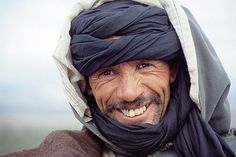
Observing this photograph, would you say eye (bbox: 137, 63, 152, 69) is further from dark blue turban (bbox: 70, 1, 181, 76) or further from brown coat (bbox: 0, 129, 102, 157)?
brown coat (bbox: 0, 129, 102, 157)

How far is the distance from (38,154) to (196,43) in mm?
639

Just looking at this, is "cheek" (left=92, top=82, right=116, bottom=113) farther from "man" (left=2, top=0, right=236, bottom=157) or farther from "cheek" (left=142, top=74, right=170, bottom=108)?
"cheek" (left=142, top=74, right=170, bottom=108)

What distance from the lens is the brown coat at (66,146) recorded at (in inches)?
72.4

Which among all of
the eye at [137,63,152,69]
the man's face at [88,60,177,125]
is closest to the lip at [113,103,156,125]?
the man's face at [88,60,177,125]

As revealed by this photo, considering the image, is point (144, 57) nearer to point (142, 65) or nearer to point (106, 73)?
point (142, 65)

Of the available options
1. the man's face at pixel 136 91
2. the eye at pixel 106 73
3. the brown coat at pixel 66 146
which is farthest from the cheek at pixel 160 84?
the brown coat at pixel 66 146

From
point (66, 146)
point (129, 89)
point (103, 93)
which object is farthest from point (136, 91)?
point (66, 146)

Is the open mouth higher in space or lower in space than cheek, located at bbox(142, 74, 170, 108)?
lower

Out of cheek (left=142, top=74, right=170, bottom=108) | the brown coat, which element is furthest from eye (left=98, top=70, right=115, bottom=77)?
the brown coat

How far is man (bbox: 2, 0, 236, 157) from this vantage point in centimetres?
185

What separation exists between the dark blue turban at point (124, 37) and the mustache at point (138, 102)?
0.41ft

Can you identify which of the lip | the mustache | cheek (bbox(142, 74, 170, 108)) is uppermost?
cheek (bbox(142, 74, 170, 108))

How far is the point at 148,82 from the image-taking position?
189cm

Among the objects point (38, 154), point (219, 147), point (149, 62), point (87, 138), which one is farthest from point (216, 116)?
point (38, 154)
